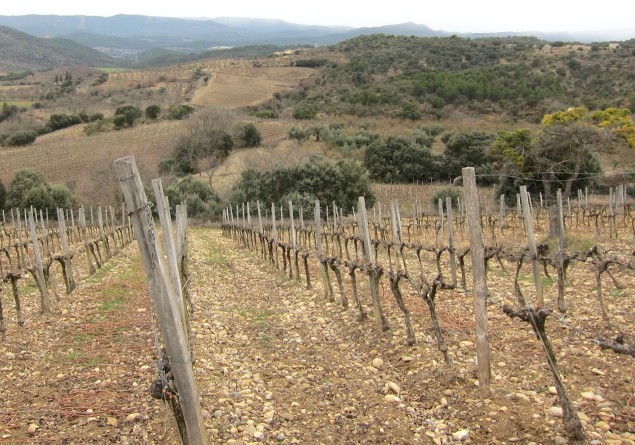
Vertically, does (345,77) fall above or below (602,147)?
above

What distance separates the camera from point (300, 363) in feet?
25.2

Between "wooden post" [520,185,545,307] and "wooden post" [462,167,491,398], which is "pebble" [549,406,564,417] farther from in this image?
"wooden post" [520,185,545,307]

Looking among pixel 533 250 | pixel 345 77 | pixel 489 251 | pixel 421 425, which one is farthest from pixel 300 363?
pixel 345 77

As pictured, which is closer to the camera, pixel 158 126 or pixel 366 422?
pixel 366 422

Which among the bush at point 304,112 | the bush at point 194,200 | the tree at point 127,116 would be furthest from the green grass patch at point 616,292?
the tree at point 127,116

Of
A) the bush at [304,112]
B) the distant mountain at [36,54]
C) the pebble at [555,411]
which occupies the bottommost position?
the pebble at [555,411]

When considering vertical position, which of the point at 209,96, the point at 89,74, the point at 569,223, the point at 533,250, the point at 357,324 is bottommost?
the point at 569,223

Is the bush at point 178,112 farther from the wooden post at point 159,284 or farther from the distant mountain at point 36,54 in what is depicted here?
the distant mountain at point 36,54

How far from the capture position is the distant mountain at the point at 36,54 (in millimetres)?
138188

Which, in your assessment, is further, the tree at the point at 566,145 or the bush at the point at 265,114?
the bush at the point at 265,114

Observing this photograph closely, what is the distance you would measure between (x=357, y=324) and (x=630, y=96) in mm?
52668

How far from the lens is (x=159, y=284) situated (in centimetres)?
421

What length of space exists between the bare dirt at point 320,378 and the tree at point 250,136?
48461mm

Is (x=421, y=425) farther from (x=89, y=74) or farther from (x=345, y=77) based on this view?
(x=89, y=74)
